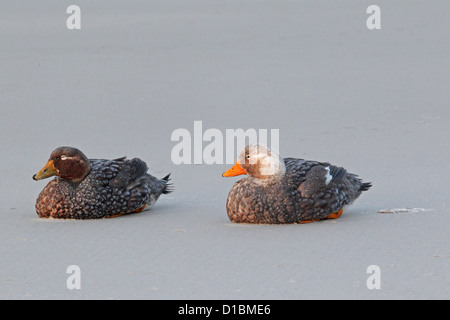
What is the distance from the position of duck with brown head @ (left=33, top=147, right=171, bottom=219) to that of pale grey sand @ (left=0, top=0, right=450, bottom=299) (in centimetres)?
12

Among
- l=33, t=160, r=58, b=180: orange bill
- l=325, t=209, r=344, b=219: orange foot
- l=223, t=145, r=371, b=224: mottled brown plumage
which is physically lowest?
l=325, t=209, r=344, b=219: orange foot

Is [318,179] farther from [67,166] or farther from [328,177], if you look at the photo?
[67,166]

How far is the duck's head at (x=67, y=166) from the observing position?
8.16 meters

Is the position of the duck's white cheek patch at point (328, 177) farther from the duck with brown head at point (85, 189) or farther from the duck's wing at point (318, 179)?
the duck with brown head at point (85, 189)

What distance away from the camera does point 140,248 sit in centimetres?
719

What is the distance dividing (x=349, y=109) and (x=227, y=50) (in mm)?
3346

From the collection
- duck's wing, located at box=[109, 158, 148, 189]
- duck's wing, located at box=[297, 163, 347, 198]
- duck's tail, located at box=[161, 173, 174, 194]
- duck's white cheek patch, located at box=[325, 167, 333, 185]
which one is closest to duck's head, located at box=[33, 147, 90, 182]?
duck's wing, located at box=[109, 158, 148, 189]

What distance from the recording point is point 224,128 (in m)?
12.0

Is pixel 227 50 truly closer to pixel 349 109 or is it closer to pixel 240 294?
pixel 349 109

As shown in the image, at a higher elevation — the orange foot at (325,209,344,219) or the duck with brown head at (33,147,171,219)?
the duck with brown head at (33,147,171,219)

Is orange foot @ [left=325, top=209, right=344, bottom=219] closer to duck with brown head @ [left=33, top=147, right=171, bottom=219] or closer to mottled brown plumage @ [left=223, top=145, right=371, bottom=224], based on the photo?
mottled brown plumage @ [left=223, top=145, right=371, bottom=224]

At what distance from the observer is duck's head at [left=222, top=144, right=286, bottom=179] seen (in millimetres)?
7840

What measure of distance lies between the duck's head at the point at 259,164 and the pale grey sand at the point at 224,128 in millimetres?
447

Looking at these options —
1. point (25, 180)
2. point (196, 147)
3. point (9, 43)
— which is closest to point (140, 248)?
point (25, 180)
